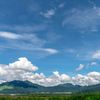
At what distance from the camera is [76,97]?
2438 centimetres

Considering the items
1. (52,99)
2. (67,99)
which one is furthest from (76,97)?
(52,99)

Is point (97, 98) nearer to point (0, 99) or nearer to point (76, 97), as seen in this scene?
point (76, 97)

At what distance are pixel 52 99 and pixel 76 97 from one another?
4.11 meters

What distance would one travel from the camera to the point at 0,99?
25.8 metres

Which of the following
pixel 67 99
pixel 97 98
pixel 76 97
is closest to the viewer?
pixel 97 98

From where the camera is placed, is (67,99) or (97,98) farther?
(67,99)

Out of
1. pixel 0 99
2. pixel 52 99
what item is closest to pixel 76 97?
pixel 52 99

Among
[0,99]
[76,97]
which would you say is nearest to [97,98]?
[76,97]

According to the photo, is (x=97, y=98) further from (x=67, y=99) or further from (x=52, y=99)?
(x=52, y=99)

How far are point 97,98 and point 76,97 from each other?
14.4 ft

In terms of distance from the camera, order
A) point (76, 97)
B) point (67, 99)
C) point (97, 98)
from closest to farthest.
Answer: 1. point (97, 98)
2. point (67, 99)
3. point (76, 97)

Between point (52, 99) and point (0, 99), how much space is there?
9.25 metres

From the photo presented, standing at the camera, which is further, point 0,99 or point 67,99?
point 0,99

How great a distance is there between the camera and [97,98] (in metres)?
20.7
